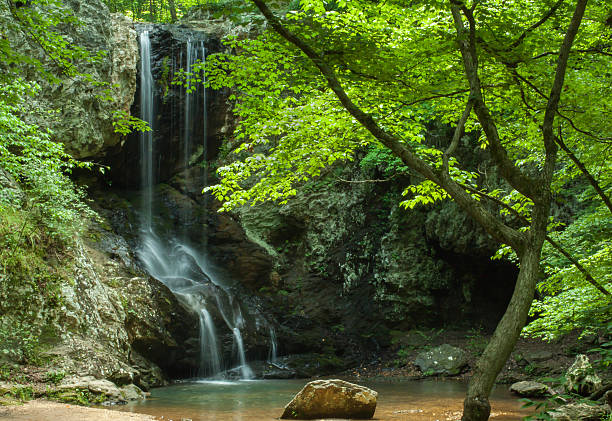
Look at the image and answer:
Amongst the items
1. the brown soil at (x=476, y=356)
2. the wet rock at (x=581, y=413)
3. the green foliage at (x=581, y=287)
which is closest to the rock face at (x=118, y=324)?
the brown soil at (x=476, y=356)

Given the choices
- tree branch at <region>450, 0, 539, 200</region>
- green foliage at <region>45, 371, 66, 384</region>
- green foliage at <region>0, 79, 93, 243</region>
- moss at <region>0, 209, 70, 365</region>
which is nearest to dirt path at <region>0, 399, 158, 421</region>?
green foliage at <region>45, 371, 66, 384</region>

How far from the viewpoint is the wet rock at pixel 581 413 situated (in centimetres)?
566

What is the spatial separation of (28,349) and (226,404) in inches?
133

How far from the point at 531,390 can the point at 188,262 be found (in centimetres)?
1071

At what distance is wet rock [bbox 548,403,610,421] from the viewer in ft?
18.6

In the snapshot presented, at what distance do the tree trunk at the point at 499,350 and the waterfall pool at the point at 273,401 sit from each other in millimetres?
3916

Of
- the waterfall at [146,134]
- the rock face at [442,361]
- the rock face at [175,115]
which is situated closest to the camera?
the rock face at [442,361]

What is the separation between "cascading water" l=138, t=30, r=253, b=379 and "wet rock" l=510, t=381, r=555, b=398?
6570 mm

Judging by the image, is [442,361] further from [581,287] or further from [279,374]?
[581,287]

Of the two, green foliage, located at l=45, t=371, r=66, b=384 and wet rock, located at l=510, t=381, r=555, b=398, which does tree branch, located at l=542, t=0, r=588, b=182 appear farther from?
green foliage, located at l=45, t=371, r=66, b=384

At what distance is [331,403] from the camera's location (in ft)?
23.8

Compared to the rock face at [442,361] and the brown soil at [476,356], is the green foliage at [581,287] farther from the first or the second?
the rock face at [442,361]

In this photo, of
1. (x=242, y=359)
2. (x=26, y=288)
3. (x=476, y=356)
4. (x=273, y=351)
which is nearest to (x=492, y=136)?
(x=26, y=288)

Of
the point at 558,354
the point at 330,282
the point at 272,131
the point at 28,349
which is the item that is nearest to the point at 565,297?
the point at 272,131
